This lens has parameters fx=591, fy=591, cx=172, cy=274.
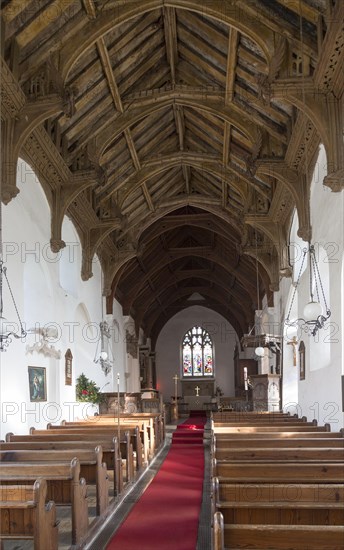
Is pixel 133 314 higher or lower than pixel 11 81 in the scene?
lower

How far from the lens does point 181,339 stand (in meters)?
32.7

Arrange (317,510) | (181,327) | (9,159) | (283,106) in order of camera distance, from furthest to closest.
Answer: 1. (181,327)
2. (283,106)
3. (9,159)
4. (317,510)

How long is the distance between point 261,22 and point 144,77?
397 centimetres

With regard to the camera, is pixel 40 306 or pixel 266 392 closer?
pixel 40 306

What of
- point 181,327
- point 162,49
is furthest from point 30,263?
point 181,327

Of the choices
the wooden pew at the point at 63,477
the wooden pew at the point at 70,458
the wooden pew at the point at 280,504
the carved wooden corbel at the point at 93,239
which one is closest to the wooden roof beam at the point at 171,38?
the carved wooden corbel at the point at 93,239

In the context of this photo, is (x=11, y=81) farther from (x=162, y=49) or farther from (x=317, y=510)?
(x=317, y=510)

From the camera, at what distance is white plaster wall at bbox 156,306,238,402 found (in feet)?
106

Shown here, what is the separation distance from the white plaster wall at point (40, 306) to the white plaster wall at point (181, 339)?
16.0 meters

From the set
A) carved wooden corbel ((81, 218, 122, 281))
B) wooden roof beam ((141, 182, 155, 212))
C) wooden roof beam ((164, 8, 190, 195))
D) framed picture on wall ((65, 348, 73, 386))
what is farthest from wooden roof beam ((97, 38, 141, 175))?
framed picture on wall ((65, 348, 73, 386))

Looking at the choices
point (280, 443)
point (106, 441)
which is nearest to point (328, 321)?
point (280, 443)

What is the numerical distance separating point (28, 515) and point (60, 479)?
0.85m

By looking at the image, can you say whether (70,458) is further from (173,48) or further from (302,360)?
(173,48)

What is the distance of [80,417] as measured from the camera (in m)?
14.8
